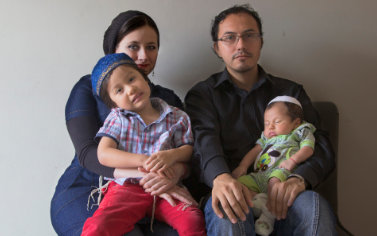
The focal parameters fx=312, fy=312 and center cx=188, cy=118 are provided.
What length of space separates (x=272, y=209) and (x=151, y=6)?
1.36 m

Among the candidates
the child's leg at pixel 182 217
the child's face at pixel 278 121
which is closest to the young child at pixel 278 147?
the child's face at pixel 278 121

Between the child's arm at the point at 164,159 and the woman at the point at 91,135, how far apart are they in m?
0.04

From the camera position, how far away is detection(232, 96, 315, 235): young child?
4.41 ft

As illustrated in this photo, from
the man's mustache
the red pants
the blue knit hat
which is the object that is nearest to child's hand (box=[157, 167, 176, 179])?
the red pants

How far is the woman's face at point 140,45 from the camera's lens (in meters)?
1.58

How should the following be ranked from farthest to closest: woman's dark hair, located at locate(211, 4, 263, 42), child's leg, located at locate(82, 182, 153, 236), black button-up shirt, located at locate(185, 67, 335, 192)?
1. woman's dark hair, located at locate(211, 4, 263, 42)
2. black button-up shirt, located at locate(185, 67, 335, 192)
3. child's leg, located at locate(82, 182, 153, 236)

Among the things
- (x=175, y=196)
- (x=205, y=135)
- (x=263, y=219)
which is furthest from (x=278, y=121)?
(x=175, y=196)

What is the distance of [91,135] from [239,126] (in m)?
0.73

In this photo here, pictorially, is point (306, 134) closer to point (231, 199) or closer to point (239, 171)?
point (239, 171)

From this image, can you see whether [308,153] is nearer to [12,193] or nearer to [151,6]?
[151,6]

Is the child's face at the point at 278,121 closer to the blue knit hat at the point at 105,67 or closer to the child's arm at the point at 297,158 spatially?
the child's arm at the point at 297,158

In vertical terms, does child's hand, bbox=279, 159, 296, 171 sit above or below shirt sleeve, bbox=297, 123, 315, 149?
below

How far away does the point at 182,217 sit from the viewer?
1204 mm

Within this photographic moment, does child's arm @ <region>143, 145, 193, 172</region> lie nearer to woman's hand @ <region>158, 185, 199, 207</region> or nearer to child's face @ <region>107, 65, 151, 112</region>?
woman's hand @ <region>158, 185, 199, 207</region>
